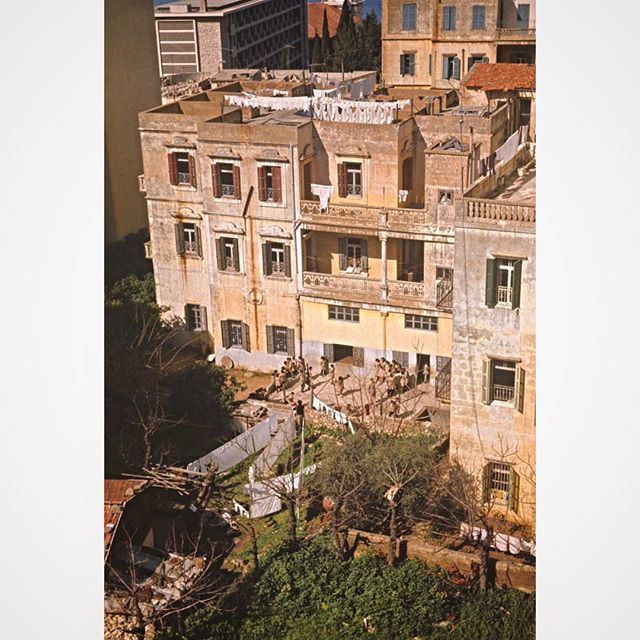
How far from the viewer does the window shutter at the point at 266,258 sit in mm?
7102

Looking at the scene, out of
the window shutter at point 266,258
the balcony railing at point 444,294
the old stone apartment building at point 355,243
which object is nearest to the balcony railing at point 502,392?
the old stone apartment building at point 355,243

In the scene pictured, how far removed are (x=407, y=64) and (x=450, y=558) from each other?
307cm

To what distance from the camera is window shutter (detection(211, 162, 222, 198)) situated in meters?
7.05

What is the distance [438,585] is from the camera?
268 inches

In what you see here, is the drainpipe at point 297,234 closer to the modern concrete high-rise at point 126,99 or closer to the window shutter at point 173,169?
the window shutter at point 173,169

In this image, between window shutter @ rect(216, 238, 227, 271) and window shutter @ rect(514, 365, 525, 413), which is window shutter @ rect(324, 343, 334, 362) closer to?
window shutter @ rect(216, 238, 227, 271)

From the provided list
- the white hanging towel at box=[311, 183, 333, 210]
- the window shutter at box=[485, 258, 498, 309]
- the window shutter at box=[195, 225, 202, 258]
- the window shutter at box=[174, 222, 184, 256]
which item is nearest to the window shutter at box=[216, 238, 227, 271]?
the window shutter at box=[195, 225, 202, 258]

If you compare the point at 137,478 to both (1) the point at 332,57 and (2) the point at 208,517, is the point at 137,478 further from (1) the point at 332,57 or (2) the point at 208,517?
(1) the point at 332,57

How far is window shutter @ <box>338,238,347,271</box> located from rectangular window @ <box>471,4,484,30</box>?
4.99ft

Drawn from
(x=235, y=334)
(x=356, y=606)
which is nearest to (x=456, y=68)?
(x=235, y=334)

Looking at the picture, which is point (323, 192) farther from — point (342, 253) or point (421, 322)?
point (421, 322)

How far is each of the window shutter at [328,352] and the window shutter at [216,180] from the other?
3.74 ft

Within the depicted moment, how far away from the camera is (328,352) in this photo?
7.15 metres
